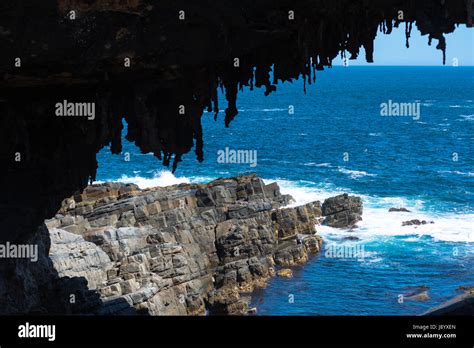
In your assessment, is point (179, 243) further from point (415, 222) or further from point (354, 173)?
point (354, 173)

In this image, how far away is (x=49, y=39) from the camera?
46.8ft

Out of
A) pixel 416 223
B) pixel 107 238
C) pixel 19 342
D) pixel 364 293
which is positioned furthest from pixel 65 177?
pixel 416 223

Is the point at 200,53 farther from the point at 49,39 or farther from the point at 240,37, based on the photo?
the point at 49,39

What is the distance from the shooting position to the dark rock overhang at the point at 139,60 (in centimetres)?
1434

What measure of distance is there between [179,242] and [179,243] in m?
0.47

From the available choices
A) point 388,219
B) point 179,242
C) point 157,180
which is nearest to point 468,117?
point 157,180

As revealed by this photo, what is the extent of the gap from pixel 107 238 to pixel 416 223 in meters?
30.4

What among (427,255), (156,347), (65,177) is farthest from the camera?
(427,255)

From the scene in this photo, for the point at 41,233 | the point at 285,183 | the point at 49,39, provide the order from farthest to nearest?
the point at 285,183 → the point at 41,233 → the point at 49,39

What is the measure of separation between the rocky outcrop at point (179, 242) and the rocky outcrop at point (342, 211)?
1483 millimetres

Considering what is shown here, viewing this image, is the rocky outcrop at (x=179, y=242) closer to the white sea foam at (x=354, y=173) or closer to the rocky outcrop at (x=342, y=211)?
the rocky outcrop at (x=342, y=211)

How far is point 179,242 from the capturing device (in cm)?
4300

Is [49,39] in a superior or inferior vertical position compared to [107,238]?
superior

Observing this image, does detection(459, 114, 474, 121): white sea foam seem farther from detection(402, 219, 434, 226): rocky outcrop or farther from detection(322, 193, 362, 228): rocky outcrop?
detection(322, 193, 362, 228): rocky outcrop
